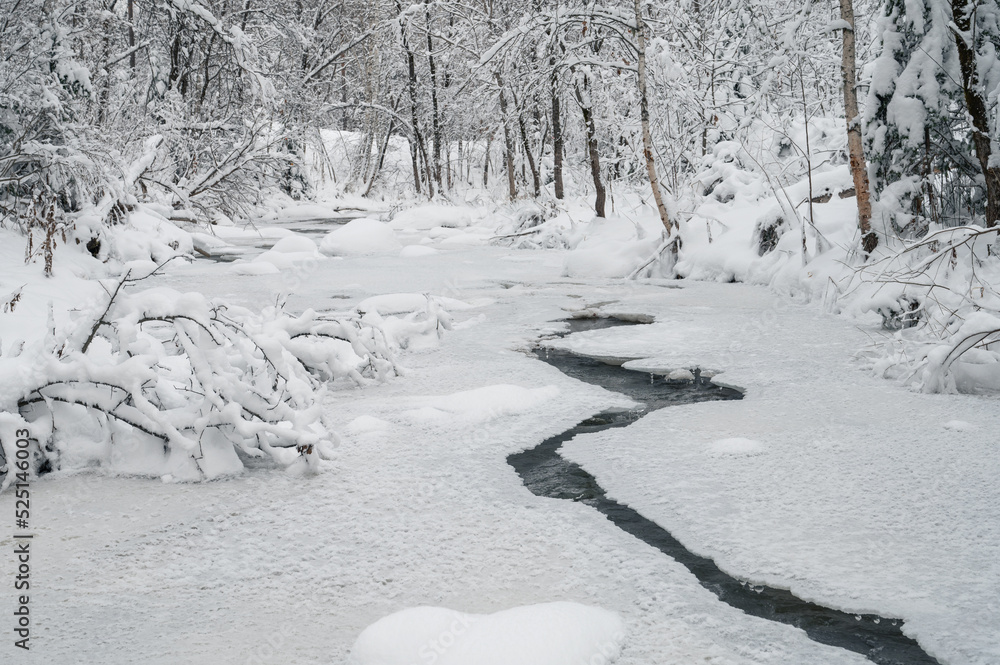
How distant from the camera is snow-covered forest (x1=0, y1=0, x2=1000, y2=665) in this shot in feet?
6.90

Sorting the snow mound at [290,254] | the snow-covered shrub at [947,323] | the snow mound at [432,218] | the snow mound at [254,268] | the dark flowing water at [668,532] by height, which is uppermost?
the snow mound at [432,218]

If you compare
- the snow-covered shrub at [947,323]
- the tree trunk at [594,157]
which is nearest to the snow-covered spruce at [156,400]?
the snow-covered shrub at [947,323]

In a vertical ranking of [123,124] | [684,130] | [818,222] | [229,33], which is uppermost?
[229,33]

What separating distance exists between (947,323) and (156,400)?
389 cm

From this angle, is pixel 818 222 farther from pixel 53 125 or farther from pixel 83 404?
pixel 53 125

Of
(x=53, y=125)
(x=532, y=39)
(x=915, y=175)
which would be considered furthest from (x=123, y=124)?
(x=915, y=175)

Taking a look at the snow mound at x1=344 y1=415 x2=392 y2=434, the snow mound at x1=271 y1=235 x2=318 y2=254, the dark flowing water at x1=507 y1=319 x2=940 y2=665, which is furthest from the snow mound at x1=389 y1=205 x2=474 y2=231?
the snow mound at x1=344 y1=415 x2=392 y2=434

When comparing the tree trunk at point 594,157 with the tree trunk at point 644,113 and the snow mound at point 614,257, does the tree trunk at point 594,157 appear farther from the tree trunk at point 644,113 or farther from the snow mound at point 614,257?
the tree trunk at point 644,113

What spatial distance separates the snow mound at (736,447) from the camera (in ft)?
11.0

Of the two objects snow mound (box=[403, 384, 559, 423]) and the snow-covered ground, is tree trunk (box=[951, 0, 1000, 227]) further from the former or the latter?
snow mound (box=[403, 384, 559, 423])

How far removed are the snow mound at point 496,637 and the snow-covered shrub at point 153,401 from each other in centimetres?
129

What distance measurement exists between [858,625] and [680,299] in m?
5.91

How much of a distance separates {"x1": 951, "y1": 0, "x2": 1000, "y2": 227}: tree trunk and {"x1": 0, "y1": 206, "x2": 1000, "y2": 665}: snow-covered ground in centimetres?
233

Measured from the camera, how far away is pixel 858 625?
2051 mm
